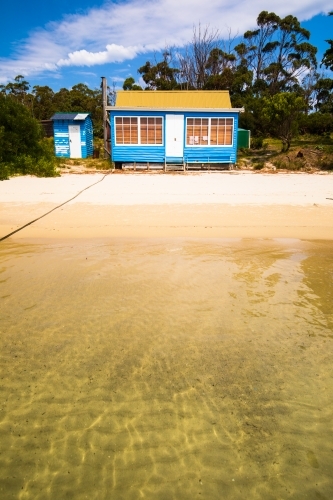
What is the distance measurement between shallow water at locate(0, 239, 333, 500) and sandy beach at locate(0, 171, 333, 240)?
1.92m

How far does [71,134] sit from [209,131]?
9859 mm

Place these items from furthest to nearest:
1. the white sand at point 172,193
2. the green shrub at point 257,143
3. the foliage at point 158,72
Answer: the foliage at point 158,72, the green shrub at point 257,143, the white sand at point 172,193

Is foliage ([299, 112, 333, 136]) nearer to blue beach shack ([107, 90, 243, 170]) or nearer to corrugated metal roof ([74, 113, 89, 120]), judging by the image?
blue beach shack ([107, 90, 243, 170])

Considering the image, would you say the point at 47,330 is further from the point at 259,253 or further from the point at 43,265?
the point at 259,253

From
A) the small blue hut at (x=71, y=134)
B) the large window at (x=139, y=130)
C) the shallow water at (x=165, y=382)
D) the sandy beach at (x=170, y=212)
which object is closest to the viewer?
the shallow water at (x=165, y=382)

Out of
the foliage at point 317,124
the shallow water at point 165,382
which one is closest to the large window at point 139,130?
the shallow water at point 165,382

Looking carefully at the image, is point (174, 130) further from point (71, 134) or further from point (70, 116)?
point (70, 116)

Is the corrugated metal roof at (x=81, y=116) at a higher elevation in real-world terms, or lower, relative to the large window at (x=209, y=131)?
higher

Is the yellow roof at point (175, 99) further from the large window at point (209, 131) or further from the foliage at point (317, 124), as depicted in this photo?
the foliage at point (317, 124)

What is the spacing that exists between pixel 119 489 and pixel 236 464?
0.70m

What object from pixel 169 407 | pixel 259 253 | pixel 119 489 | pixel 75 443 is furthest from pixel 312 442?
pixel 259 253

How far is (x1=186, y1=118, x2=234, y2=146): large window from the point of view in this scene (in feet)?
62.3

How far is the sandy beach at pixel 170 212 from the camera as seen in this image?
6.77 metres

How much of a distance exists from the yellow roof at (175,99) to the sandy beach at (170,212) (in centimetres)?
949
